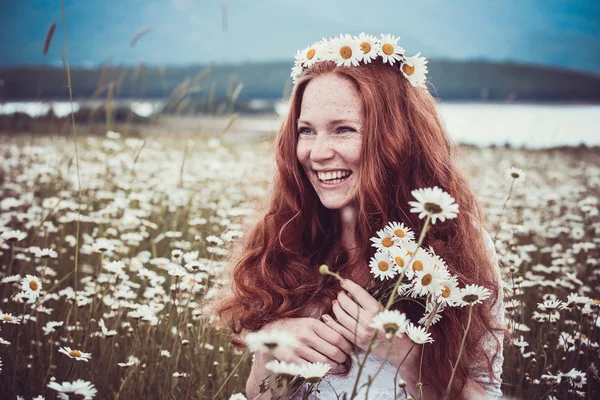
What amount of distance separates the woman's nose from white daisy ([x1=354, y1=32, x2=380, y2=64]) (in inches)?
13.5

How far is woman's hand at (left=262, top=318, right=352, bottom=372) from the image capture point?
1579 millimetres

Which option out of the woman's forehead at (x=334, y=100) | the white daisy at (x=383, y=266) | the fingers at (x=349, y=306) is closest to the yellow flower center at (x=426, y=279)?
the white daisy at (x=383, y=266)

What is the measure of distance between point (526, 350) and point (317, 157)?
5.17 feet

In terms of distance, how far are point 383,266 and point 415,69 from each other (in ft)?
3.13

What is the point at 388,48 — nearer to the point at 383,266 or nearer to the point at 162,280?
the point at 383,266

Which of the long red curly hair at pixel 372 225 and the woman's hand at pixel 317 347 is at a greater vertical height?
the long red curly hair at pixel 372 225

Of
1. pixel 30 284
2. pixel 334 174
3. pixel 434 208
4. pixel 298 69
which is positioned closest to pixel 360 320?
pixel 434 208

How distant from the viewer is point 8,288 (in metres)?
2.77

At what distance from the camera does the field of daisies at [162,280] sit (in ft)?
6.95

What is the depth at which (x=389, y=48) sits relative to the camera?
2.02 m

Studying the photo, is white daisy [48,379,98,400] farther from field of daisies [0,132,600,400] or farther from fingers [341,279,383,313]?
fingers [341,279,383,313]

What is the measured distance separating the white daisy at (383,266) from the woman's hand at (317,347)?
0.89 ft

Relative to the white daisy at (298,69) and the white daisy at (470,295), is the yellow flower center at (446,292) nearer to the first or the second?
the white daisy at (470,295)

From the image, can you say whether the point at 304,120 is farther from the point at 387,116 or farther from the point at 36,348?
the point at 36,348
